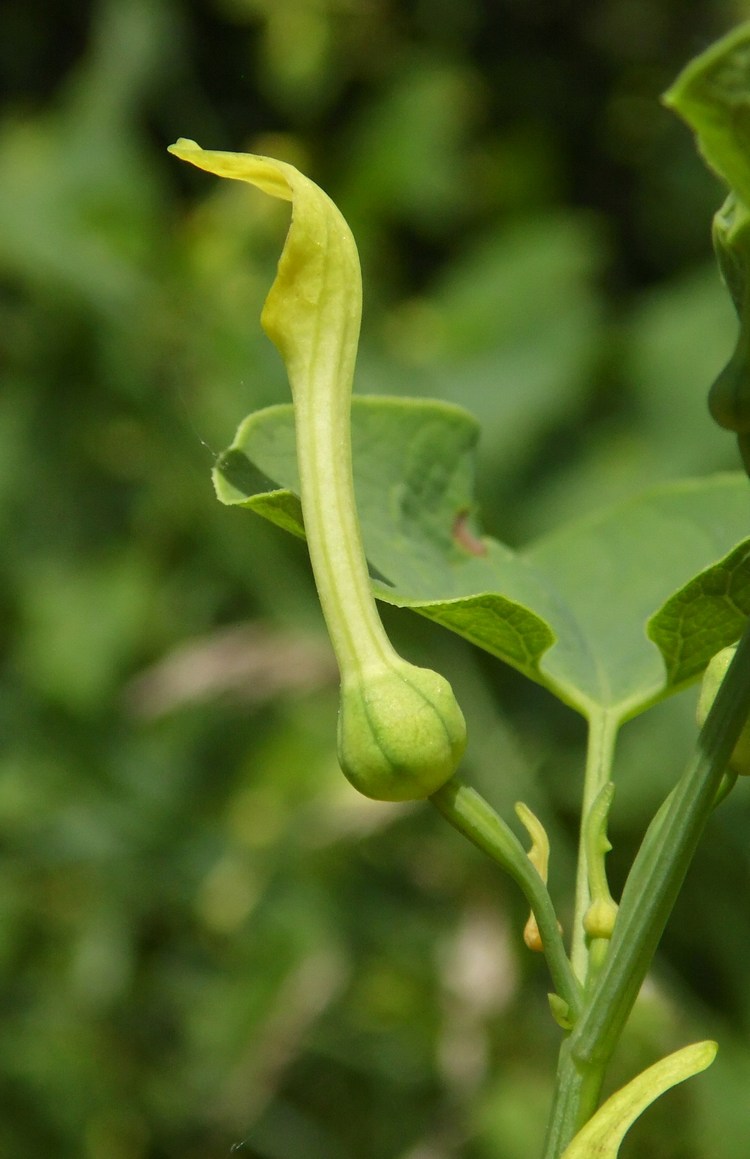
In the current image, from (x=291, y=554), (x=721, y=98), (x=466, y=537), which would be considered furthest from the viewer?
(x=291, y=554)

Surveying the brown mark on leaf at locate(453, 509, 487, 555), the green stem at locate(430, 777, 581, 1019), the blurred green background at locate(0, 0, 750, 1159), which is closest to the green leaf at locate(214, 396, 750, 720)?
the brown mark on leaf at locate(453, 509, 487, 555)

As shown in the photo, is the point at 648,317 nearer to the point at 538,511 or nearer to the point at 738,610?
the point at 538,511

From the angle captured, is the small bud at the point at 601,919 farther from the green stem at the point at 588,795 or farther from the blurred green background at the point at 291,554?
the blurred green background at the point at 291,554

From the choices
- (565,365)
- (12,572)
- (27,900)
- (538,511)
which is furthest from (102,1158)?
(565,365)

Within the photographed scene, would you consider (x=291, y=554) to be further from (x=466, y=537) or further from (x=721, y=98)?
(x=721, y=98)

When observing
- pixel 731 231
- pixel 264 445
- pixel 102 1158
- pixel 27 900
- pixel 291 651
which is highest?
pixel 731 231

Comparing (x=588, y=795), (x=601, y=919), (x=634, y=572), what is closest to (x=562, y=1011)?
(x=601, y=919)
